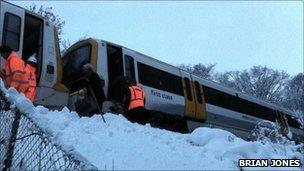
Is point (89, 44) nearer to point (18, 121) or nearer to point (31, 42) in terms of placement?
point (31, 42)

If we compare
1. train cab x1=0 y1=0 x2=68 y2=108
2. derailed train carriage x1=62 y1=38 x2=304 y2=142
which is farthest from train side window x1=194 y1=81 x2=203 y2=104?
train cab x1=0 y1=0 x2=68 y2=108

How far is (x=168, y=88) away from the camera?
608 inches

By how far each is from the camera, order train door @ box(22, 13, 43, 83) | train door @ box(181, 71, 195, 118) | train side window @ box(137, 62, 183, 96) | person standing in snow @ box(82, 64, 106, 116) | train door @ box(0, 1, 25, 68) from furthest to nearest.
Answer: train door @ box(181, 71, 195, 118)
train side window @ box(137, 62, 183, 96)
train door @ box(22, 13, 43, 83)
train door @ box(0, 1, 25, 68)
person standing in snow @ box(82, 64, 106, 116)

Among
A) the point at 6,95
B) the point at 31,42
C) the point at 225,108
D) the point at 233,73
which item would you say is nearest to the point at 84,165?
the point at 6,95

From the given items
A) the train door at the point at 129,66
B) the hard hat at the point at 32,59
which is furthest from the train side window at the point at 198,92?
the hard hat at the point at 32,59

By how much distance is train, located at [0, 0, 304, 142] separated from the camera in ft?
35.7

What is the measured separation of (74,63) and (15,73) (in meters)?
4.45

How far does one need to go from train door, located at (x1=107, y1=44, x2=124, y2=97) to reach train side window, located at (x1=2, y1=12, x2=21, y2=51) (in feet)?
9.91

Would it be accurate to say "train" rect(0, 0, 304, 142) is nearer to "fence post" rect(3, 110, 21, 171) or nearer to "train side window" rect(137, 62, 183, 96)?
"train side window" rect(137, 62, 183, 96)

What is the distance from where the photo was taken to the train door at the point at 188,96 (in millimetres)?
16016

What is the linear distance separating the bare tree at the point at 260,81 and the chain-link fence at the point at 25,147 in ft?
169

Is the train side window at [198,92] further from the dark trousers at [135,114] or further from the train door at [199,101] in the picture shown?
the dark trousers at [135,114]

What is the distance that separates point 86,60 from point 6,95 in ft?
26.0

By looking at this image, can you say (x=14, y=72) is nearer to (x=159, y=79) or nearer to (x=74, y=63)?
(x=74, y=63)
